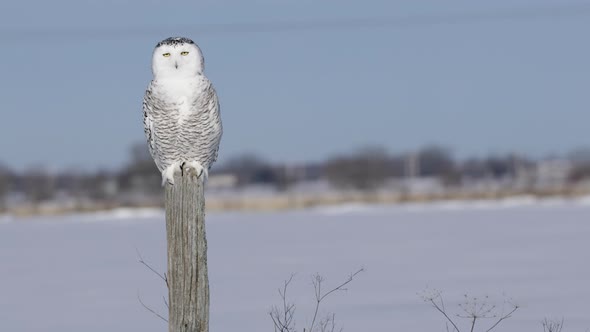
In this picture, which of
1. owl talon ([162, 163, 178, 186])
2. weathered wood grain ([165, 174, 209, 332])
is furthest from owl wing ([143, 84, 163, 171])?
weathered wood grain ([165, 174, 209, 332])

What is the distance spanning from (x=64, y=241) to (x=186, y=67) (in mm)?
13693

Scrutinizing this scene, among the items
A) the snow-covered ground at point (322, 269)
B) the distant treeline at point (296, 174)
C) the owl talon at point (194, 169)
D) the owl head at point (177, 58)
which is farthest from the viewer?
the distant treeline at point (296, 174)

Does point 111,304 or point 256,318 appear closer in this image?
point 256,318

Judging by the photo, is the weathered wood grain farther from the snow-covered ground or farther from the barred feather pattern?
the snow-covered ground

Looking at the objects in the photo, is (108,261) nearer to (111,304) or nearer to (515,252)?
(111,304)

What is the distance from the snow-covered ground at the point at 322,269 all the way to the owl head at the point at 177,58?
3366 mm

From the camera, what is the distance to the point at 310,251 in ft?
42.5

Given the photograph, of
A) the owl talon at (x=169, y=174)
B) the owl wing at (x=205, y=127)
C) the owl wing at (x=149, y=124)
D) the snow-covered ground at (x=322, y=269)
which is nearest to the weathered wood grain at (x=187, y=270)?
the owl talon at (x=169, y=174)

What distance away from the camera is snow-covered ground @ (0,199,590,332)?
24.2 ft

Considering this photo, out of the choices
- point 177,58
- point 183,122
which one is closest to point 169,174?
point 183,122

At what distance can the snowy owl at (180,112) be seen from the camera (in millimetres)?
3602

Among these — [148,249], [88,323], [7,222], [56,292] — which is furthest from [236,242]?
[7,222]

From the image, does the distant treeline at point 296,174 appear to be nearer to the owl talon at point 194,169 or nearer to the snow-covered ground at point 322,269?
the snow-covered ground at point 322,269

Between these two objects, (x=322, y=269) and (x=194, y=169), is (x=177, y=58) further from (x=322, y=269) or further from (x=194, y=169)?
(x=322, y=269)
